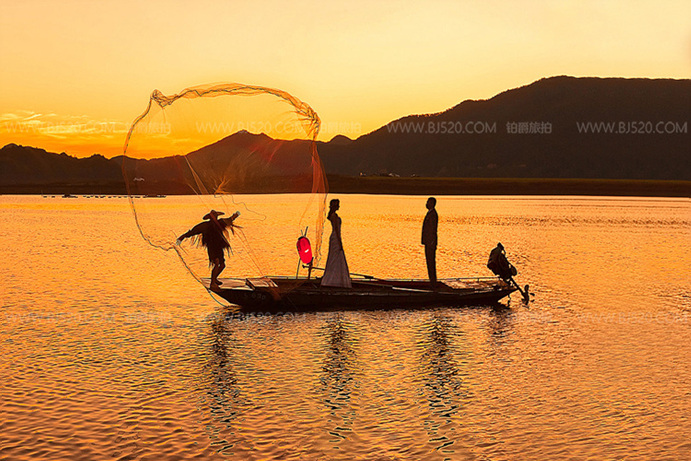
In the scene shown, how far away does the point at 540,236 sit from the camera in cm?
6034

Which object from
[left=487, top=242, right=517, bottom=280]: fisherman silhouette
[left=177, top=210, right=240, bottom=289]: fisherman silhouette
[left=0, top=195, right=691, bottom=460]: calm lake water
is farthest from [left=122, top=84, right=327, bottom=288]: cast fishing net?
[left=487, top=242, right=517, bottom=280]: fisherman silhouette

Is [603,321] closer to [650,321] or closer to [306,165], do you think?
[650,321]

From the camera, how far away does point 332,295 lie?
21.3 meters

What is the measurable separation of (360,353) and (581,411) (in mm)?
5550

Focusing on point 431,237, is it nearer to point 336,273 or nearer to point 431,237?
point 431,237

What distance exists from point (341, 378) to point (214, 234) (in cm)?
732

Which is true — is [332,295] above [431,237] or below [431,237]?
below

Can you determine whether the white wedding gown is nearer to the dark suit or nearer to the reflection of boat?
the reflection of boat

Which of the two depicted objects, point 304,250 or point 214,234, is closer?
point 214,234

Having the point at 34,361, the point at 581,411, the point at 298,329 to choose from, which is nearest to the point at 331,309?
the point at 298,329

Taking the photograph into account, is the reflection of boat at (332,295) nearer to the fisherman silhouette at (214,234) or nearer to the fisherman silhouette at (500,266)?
the fisherman silhouette at (500,266)

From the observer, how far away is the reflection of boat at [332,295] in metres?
21.2

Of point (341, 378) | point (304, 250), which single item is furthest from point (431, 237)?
point (341, 378)

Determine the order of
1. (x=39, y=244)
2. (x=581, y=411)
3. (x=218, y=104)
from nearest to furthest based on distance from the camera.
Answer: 1. (x=581, y=411)
2. (x=218, y=104)
3. (x=39, y=244)
